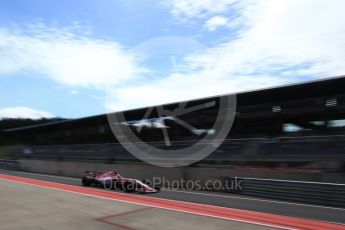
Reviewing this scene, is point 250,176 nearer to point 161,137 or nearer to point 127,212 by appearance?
point 127,212

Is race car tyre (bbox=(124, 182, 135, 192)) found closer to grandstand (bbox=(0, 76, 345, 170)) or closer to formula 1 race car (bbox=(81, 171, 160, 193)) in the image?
formula 1 race car (bbox=(81, 171, 160, 193))

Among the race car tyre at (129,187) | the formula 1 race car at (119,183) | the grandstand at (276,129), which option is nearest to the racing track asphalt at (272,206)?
the formula 1 race car at (119,183)

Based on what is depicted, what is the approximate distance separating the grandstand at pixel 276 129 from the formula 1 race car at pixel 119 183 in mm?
5023

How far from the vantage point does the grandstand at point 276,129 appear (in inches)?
744

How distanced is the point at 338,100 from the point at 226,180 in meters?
7.50

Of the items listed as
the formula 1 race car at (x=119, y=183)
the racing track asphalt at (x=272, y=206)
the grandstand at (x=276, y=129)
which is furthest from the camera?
the grandstand at (x=276, y=129)

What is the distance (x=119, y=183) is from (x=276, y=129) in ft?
34.3

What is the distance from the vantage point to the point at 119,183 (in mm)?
19609

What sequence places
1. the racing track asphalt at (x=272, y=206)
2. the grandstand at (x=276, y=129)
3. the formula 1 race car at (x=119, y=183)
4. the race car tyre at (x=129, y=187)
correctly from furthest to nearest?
the grandstand at (x=276, y=129) → the race car tyre at (x=129, y=187) → the formula 1 race car at (x=119, y=183) → the racing track asphalt at (x=272, y=206)

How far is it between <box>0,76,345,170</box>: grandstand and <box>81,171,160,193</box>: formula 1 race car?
502cm

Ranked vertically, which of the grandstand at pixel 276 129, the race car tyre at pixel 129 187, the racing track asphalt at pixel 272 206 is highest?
the grandstand at pixel 276 129

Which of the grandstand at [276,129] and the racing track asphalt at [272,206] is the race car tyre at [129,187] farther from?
the grandstand at [276,129]

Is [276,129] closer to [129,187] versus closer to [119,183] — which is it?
[119,183]

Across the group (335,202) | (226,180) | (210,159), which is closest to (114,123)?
(210,159)
